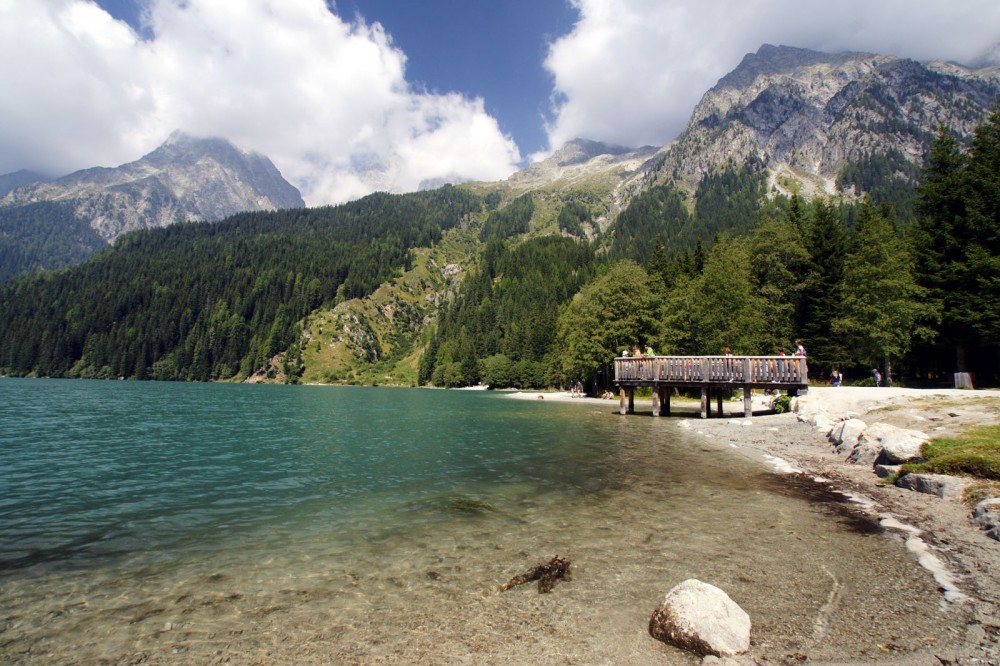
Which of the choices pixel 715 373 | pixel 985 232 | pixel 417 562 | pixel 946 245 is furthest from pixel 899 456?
pixel 946 245

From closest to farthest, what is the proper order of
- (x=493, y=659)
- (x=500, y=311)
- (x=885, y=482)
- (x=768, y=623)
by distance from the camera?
(x=493, y=659) < (x=768, y=623) < (x=885, y=482) < (x=500, y=311)

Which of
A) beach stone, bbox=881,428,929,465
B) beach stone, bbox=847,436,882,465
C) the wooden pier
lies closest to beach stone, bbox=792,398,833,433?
the wooden pier

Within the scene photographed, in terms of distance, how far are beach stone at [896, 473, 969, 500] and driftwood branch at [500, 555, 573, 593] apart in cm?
1125

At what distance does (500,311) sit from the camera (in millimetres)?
195000

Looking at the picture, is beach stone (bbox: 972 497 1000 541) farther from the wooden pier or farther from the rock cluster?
the wooden pier

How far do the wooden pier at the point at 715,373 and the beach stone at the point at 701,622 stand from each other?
116 feet

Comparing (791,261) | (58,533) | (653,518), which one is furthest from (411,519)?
(791,261)

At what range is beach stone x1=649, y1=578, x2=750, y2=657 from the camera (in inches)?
257

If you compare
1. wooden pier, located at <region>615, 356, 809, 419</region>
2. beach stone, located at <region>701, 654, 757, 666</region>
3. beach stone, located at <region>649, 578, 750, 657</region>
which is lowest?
beach stone, located at <region>701, 654, 757, 666</region>

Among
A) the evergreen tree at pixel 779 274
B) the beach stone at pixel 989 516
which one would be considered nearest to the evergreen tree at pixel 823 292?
the evergreen tree at pixel 779 274

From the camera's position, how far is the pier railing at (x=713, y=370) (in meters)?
38.1

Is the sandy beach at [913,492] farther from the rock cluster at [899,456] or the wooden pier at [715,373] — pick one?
the wooden pier at [715,373]

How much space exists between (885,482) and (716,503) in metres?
6.05

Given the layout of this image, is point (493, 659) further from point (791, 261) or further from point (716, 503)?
point (791, 261)
